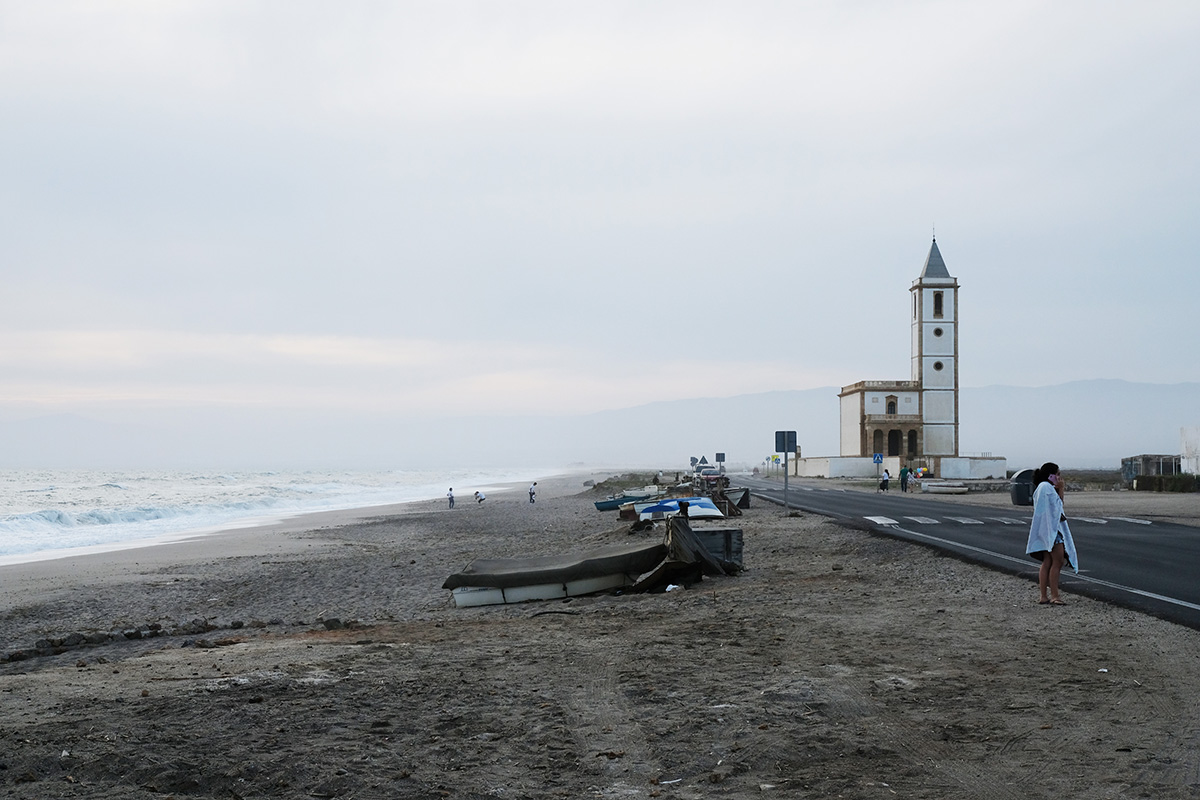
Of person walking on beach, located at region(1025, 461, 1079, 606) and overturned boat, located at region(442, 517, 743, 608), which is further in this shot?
overturned boat, located at region(442, 517, 743, 608)

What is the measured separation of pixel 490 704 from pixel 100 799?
9.63ft

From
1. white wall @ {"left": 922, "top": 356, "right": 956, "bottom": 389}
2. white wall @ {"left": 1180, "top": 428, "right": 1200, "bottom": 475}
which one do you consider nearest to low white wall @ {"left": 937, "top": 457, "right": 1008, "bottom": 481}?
white wall @ {"left": 922, "top": 356, "right": 956, "bottom": 389}

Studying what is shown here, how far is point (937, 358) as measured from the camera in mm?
86125

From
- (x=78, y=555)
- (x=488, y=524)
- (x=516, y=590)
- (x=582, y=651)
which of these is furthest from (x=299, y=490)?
(x=582, y=651)

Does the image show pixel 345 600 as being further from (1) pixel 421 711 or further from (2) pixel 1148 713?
(2) pixel 1148 713

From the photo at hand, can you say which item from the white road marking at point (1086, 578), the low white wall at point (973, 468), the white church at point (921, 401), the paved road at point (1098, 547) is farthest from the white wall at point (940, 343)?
the white road marking at point (1086, 578)

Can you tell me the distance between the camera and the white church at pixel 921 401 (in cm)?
8438

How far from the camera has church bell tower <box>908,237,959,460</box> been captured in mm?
84625

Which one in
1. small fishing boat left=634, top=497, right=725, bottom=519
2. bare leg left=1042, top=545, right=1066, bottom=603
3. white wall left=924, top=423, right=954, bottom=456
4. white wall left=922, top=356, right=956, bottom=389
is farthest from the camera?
white wall left=922, top=356, right=956, bottom=389

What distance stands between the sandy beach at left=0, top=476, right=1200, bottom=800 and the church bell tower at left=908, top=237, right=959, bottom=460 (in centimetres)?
7416

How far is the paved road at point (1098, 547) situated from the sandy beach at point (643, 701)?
2.75 feet

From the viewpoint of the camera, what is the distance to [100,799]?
539cm

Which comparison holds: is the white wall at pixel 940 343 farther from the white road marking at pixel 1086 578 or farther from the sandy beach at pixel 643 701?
the sandy beach at pixel 643 701

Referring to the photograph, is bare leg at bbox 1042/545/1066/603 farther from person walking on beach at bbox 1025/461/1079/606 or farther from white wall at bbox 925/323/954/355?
white wall at bbox 925/323/954/355
